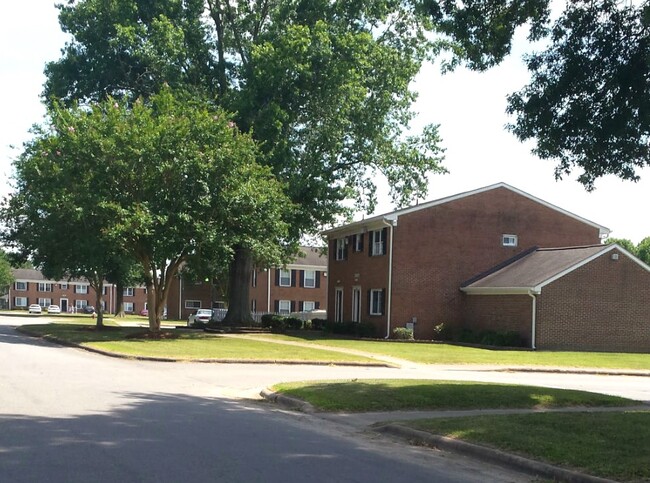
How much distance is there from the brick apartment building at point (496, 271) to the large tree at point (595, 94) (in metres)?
21.4

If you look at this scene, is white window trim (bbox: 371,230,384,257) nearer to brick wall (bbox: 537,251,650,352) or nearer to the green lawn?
the green lawn

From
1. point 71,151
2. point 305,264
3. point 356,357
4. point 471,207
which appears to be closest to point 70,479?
point 356,357

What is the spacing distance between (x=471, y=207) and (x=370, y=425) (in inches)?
1166

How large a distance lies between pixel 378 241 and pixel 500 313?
756 cm

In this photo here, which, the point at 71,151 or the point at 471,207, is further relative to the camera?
the point at 471,207

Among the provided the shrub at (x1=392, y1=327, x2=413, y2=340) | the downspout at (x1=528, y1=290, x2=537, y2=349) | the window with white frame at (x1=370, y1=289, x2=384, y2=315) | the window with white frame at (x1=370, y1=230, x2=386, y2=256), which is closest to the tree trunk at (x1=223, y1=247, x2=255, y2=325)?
the window with white frame at (x1=370, y1=289, x2=384, y2=315)

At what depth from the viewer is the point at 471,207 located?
40.8 m

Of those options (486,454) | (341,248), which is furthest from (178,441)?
(341,248)

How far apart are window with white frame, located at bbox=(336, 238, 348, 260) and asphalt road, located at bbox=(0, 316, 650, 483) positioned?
28.5 m

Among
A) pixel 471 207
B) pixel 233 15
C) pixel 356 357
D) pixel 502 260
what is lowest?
pixel 356 357

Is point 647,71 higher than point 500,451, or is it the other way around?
point 647,71

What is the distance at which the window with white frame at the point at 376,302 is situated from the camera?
4061 cm

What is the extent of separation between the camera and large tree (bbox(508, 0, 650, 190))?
1345 cm

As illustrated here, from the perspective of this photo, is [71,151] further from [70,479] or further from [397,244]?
[70,479]
